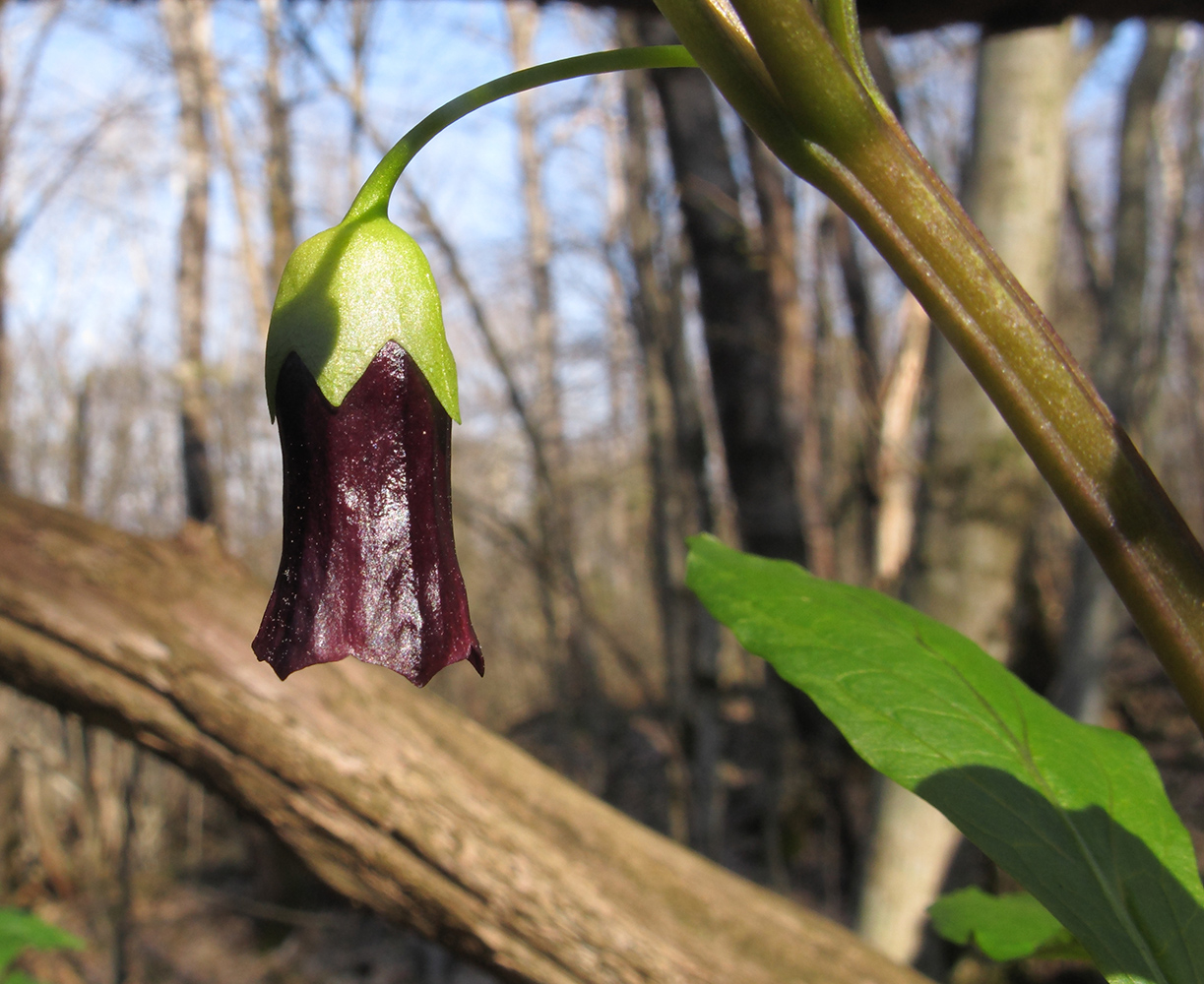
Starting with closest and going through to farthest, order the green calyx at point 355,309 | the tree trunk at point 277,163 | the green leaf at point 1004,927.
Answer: the green calyx at point 355,309 → the green leaf at point 1004,927 → the tree trunk at point 277,163

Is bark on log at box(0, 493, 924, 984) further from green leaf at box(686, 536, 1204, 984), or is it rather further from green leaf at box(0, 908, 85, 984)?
green leaf at box(686, 536, 1204, 984)

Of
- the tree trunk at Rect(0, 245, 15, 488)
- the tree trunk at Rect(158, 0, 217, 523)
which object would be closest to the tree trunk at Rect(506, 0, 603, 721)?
the tree trunk at Rect(158, 0, 217, 523)

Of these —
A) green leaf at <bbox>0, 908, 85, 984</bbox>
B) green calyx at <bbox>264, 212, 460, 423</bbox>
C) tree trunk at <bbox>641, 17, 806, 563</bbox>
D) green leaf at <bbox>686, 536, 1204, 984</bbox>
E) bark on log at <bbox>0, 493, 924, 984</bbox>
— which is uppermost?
tree trunk at <bbox>641, 17, 806, 563</bbox>

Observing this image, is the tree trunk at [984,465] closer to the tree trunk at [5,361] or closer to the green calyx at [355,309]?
the green calyx at [355,309]

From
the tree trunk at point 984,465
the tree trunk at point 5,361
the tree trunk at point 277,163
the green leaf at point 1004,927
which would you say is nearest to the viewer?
the green leaf at point 1004,927

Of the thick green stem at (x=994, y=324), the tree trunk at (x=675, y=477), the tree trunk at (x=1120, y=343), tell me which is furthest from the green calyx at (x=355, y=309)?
the tree trunk at (x=675, y=477)

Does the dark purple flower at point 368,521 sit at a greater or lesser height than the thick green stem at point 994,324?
lesser
